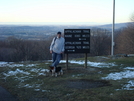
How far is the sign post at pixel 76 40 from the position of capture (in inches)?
419

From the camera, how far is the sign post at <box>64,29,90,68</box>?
419 inches

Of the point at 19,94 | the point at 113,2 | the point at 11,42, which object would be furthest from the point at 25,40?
the point at 19,94

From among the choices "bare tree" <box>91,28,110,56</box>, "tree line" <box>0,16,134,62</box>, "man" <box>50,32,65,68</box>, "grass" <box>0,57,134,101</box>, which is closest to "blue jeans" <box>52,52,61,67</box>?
"man" <box>50,32,65,68</box>

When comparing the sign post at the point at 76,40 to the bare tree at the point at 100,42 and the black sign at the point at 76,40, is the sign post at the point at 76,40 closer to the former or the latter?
the black sign at the point at 76,40

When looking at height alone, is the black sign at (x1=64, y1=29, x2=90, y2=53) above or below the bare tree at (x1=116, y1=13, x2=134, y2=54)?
above

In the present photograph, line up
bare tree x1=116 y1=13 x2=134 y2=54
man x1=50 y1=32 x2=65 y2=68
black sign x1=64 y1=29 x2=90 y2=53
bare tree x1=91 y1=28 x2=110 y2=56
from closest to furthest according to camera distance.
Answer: man x1=50 y1=32 x2=65 y2=68 → black sign x1=64 y1=29 x2=90 y2=53 → bare tree x1=116 y1=13 x2=134 y2=54 → bare tree x1=91 y1=28 x2=110 y2=56

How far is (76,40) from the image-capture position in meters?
10.7

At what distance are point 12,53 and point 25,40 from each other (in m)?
6.87

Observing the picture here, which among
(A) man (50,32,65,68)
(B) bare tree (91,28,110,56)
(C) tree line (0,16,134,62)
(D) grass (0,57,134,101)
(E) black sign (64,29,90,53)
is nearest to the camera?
(D) grass (0,57,134,101)

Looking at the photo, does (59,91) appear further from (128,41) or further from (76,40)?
(128,41)

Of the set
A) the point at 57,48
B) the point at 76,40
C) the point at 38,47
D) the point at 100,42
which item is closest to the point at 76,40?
the point at 76,40

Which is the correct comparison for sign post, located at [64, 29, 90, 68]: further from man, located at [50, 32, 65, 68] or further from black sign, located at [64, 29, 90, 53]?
man, located at [50, 32, 65, 68]

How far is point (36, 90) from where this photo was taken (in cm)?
706

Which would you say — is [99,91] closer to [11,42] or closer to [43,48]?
[43,48]
